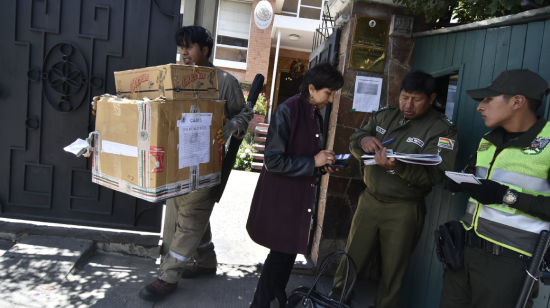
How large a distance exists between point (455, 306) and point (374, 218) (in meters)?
0.86

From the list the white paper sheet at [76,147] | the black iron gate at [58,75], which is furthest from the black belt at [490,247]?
the black iron gate at [58,75]

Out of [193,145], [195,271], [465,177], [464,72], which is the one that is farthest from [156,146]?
[464,72]

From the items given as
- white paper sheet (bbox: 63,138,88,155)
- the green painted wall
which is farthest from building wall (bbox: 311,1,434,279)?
white paper sheet (bbox: 63,138,88,155)

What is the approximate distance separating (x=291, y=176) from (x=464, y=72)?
5.30 feet

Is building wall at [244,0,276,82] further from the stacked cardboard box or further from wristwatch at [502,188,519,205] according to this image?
wristwatch at [502,188,519,205]

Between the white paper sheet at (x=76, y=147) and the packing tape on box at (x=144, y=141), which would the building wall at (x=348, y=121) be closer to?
the packing tape on box at (x=144, y=141)

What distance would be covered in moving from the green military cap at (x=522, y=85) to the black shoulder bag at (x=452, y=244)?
832 millimetres

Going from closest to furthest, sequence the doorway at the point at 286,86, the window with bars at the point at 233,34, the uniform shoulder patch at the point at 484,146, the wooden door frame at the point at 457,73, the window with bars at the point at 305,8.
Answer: the uniform shoulder patch at the point at 484,146, the wooden door frame at the point at 457,73, the window with bars at the point at 233,34, the window with bars at the point at 305,8, the doorway at the point at 286,86

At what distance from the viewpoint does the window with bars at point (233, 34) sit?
14.2 m

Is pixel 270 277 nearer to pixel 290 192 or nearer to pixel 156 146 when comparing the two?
pixel 290 192

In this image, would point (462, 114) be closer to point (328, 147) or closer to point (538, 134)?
point (538, 134)

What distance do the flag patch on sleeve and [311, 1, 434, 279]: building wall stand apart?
1.21 m

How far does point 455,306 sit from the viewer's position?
2342 mm

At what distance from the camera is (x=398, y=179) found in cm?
285
